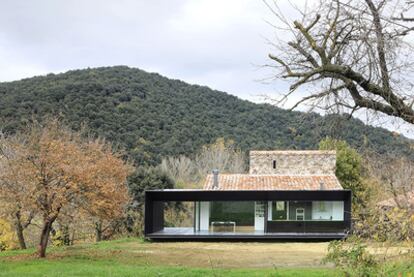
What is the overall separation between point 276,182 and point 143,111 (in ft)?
79.4

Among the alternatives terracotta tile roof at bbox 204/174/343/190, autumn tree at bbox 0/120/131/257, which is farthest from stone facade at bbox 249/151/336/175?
autumn tree at bbox 0/120/131/257

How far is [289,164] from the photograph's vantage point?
38031 millimetres

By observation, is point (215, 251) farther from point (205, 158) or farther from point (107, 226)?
point (205, 158)

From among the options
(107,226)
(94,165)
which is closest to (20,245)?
(107,226)

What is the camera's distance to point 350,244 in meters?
5.80

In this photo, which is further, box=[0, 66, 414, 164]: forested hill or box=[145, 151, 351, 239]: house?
box=[0, 66, 414, 164]: forested hill

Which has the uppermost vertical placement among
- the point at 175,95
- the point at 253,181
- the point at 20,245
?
the point at 175,95

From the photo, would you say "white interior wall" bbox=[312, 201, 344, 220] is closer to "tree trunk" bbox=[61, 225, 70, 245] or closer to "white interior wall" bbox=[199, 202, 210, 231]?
"white interior wall" bbox=[199, 202, 210, 231]

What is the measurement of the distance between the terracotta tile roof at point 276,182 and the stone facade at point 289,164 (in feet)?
12.2

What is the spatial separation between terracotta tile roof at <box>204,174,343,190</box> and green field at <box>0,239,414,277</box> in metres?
5.02

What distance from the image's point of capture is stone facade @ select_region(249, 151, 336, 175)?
37.7 meters

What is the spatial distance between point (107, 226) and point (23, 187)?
14.7m

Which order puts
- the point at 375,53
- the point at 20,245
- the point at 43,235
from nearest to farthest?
the point at 375,53, the point at 43,235, the point at 20,245

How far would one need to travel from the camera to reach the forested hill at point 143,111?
44.2m
